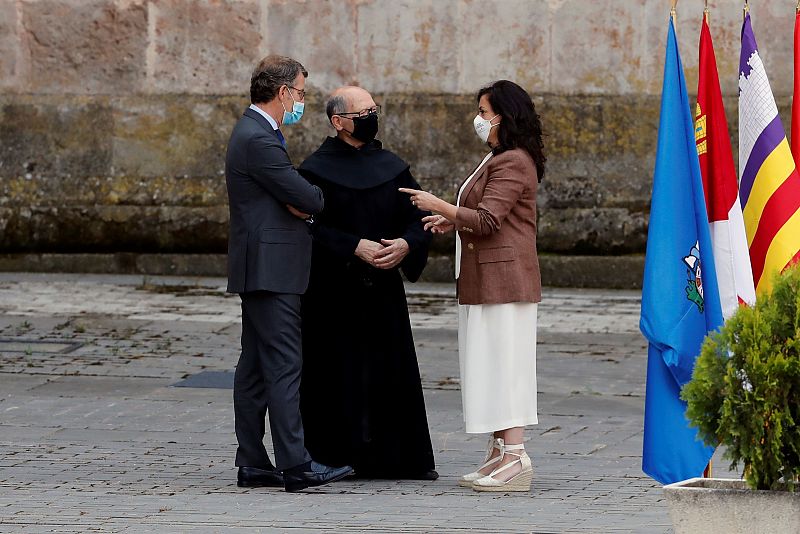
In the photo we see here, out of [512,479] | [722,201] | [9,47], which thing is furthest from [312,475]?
[9,47]

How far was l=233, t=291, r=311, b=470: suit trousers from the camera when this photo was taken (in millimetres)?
6953

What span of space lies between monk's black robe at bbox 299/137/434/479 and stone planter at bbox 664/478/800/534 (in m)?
2.65

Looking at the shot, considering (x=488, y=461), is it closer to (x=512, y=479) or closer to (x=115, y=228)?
(x=512, y=479)

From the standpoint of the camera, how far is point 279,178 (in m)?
6.90

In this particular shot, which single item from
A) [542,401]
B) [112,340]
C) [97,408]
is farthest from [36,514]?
[112,340]

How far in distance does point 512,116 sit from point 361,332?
1191 millimetres

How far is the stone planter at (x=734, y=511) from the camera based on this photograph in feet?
15.2

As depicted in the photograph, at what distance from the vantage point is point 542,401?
9.59 meters

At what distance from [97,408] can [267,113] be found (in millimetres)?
2620

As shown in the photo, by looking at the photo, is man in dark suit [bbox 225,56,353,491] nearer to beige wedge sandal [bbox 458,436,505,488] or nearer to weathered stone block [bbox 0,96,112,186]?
beige wedge sandal [bbox 458,436,505,488]

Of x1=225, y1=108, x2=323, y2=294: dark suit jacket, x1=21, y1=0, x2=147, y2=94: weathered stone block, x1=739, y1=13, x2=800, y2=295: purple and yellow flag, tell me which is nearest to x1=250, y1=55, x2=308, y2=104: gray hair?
x1=225, y1=108, x2=323, y2=294: dark suit jacket

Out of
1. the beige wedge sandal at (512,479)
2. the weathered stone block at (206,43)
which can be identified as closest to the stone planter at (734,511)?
the beige wedge sandal at (512,479)

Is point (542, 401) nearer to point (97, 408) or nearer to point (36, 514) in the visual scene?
point (97, 408)

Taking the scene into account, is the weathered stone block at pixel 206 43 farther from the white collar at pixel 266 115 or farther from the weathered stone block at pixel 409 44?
the white collar at pixel 266 115
